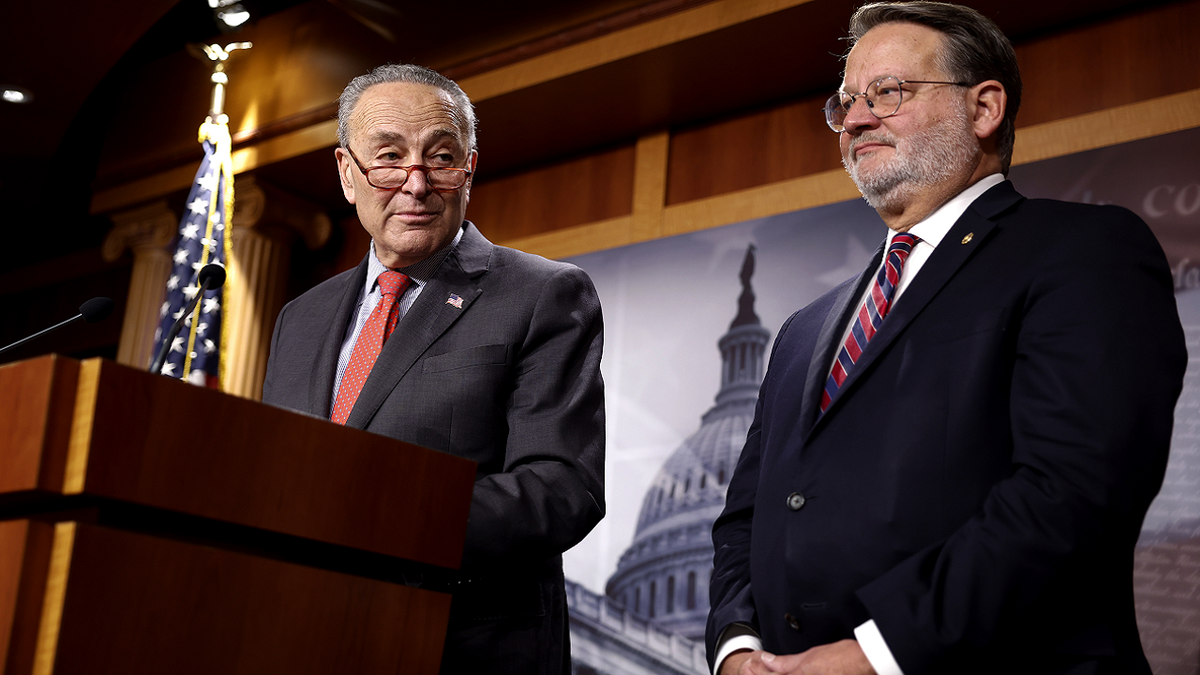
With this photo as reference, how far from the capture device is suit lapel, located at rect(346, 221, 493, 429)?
172 cm

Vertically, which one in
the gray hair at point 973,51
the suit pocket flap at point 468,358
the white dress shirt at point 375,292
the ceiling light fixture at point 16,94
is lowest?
the suit pocket flap at point 468,358

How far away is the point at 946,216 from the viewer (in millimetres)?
1646

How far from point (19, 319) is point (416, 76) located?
6863mm

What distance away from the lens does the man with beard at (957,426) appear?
1273mm

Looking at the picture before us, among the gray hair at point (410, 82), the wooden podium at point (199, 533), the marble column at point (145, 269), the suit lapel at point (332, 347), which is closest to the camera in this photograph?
the wooden podium at point (199, 533)

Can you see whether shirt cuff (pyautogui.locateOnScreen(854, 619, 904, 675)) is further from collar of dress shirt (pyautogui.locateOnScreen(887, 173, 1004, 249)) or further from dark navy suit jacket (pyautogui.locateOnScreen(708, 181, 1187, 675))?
collar of dress shirt (pyautogui.locateOnScreen(887, 173, 1004, 249))

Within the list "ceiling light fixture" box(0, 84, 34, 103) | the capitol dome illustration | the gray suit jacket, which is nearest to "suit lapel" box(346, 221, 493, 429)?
the gray suit jacket

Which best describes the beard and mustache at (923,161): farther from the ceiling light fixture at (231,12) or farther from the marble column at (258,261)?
the ceiling light fixture at (231,12)

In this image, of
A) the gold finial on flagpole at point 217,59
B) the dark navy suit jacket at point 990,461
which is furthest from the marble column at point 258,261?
the dark navy suit jacket at point 990,461

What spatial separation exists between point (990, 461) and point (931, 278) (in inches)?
10.7

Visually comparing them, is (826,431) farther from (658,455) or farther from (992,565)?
(658,455)

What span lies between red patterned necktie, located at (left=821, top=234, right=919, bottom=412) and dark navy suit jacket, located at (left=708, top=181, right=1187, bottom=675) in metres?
0.02

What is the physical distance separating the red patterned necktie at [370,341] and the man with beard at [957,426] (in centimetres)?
62

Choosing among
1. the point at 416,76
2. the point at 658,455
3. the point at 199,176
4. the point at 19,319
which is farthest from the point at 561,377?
the point at 19,319
